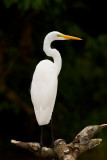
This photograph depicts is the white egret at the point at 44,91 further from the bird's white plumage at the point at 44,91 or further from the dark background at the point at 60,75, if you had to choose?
the dark background at the point at 60,75

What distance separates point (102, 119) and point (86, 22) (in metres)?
1.62

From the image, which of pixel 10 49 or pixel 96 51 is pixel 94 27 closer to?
pixel 96 51

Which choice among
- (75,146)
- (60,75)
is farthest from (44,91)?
(60,75)

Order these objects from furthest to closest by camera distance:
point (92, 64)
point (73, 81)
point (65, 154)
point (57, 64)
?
point (92, 64)
point (73, 81)
point (57, 64)
point (65, 154)

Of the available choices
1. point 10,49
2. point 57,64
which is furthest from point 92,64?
point 57,64

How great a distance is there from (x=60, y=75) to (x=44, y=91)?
3375mm

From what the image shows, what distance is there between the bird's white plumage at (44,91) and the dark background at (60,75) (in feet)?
9.03

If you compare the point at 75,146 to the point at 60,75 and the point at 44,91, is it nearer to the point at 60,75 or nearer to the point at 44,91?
the point at 44,91

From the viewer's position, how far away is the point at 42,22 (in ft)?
20.1

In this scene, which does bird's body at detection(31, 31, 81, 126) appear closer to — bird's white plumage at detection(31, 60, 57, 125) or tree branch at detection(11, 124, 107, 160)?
bird's white plumage at detection(31, 60, 57, 125)

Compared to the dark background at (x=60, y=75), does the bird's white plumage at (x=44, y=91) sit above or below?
above

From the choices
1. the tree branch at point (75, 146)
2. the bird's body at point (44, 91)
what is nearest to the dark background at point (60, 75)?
the bird's body at point (44, 91)

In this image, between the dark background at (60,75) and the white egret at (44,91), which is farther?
the dark background at (60,75)

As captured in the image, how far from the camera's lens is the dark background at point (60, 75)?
5785 mm
